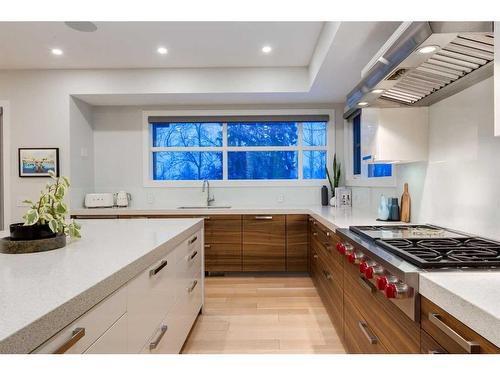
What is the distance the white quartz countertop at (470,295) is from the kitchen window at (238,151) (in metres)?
3.37

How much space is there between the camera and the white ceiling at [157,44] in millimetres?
2730

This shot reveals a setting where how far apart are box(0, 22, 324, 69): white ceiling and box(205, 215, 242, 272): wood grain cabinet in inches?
71.6

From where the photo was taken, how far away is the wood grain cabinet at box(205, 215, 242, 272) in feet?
12.0

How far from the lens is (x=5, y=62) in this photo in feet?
11.5

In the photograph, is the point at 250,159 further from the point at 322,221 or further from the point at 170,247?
the point at 170,247

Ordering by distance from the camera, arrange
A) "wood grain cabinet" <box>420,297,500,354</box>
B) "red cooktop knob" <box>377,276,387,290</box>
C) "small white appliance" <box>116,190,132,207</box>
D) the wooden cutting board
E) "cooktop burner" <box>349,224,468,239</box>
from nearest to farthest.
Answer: "wood grain cabinet" <box>420,297,500,354</box>
"red cooktop knob" <box>377,276,387,290</box>
"cooktop burner" <box>349,224,468,239</box>
the wooden cutting board
"small white appliance" <box>116,190,132,207</box>

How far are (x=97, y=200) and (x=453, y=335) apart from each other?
13.0 ft

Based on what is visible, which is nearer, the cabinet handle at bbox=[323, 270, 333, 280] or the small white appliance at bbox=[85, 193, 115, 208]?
the cabinet handle at bbox=[323, 270, 333, 280]

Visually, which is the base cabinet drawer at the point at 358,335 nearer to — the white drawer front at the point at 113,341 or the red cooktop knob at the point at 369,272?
the red cooktop knob at the point at 369,272

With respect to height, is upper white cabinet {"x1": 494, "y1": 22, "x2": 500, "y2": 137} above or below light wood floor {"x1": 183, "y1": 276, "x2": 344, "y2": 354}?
above

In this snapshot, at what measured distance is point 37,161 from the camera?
146 inches

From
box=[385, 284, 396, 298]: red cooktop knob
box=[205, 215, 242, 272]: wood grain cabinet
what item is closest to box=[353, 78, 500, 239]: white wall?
box=[385, 284, 396, 298]: red cooktop knob

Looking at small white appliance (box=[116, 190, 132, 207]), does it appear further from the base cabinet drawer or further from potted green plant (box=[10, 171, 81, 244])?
the base cabinet drawer

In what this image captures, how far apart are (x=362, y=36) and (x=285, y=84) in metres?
1.46
